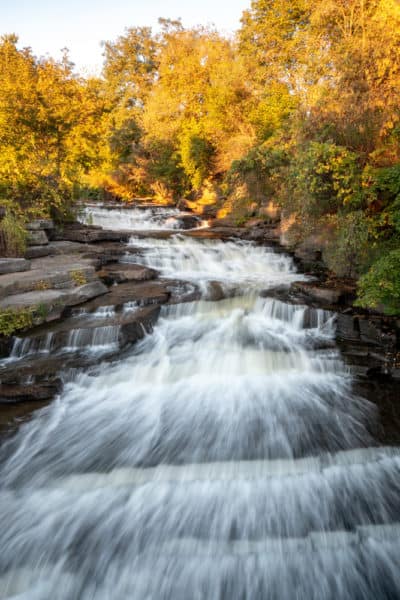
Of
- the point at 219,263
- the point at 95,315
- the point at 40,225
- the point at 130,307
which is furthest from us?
the point at 219,263

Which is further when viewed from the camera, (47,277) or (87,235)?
(87,235)

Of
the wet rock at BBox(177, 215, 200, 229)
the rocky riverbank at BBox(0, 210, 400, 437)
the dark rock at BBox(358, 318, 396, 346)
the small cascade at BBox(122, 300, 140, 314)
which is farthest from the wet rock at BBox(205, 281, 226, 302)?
the wet rock at BBox(177, 215, 200, 229)

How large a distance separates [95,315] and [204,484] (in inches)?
194

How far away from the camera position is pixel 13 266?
8961 millimetres

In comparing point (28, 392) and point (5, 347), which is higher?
point (5, 347)

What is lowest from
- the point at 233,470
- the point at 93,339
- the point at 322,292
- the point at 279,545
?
the point at 279,545

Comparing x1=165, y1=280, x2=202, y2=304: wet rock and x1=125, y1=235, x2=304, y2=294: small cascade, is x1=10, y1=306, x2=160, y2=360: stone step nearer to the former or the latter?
x1=165, y1=280, x2=202, y2=304: wet rock

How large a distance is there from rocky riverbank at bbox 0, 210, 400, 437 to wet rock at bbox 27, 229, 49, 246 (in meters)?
0.03

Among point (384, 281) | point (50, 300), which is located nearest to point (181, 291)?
point (50, 300)

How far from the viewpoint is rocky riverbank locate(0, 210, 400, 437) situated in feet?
20.1

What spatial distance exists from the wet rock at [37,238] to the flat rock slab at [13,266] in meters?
2.09

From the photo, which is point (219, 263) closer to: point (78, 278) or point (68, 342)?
point (78, 278)

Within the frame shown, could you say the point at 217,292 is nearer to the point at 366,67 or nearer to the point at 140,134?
the point at 366,67

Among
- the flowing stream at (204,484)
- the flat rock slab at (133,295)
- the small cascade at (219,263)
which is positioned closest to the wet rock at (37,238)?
the small cascade at (219,263)
